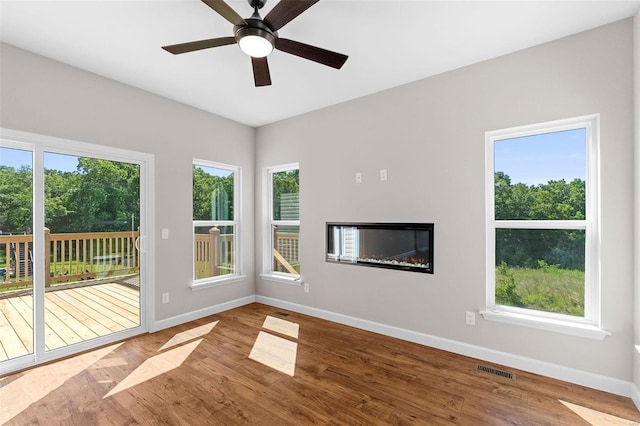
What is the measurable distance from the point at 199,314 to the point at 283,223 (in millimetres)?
1648

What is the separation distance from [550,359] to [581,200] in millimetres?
1319

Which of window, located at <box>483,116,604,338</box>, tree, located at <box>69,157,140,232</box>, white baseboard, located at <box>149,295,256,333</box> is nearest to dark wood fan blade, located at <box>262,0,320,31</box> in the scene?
window, located at <box>483,116,604,338</box>

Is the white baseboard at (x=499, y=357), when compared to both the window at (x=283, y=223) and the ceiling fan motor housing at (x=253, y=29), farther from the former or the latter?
the ceiling fan motor housing at (x=253, y=29)

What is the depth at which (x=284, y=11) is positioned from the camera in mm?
1739

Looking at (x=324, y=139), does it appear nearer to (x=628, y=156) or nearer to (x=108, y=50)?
(x=108, y=50)

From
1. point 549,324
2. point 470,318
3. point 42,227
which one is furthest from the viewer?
point 470,318

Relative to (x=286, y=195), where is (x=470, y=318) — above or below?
below

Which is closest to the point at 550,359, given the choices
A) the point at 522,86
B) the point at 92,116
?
the point at 522,86

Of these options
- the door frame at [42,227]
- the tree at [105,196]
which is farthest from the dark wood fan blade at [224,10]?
the tree at [105,196]

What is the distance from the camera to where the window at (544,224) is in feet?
7.88

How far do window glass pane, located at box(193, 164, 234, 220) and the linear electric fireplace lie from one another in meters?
1.61

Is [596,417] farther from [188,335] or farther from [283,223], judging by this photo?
[283,223]

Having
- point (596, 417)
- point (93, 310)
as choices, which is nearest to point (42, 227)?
point (93, 310)

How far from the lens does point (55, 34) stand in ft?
7.75
